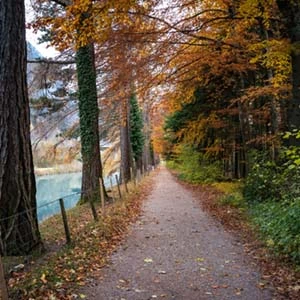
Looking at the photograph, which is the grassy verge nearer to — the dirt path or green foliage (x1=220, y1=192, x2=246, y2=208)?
the dirt path

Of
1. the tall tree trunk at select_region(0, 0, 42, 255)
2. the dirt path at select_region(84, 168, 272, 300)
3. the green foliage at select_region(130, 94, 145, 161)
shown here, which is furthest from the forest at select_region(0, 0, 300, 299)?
the green foliage at select_region(130, 94, 145, 161)

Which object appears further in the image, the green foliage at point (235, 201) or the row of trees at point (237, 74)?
the green foliage at point (235, 201)

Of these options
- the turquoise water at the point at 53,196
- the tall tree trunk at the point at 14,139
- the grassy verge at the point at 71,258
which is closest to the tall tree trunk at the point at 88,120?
the turquoise water at the point at 53,196

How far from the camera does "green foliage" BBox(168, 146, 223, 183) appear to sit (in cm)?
2171

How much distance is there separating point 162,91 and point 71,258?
1053cm

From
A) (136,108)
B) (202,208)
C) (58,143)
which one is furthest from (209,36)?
(136,108)

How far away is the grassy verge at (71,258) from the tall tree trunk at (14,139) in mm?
553

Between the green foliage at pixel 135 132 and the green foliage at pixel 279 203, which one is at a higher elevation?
the green foliage at pixel 135 132

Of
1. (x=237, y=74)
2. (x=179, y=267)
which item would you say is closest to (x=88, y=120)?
(x=237, y=74)

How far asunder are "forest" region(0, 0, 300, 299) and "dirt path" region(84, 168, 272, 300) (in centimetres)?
75

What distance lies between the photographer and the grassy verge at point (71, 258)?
16.2 ft

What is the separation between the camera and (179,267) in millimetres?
6301

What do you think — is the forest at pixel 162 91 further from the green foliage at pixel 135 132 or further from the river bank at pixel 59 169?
the river bank at pixel 59 169

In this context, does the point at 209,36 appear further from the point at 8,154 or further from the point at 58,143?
the point at 58,143
